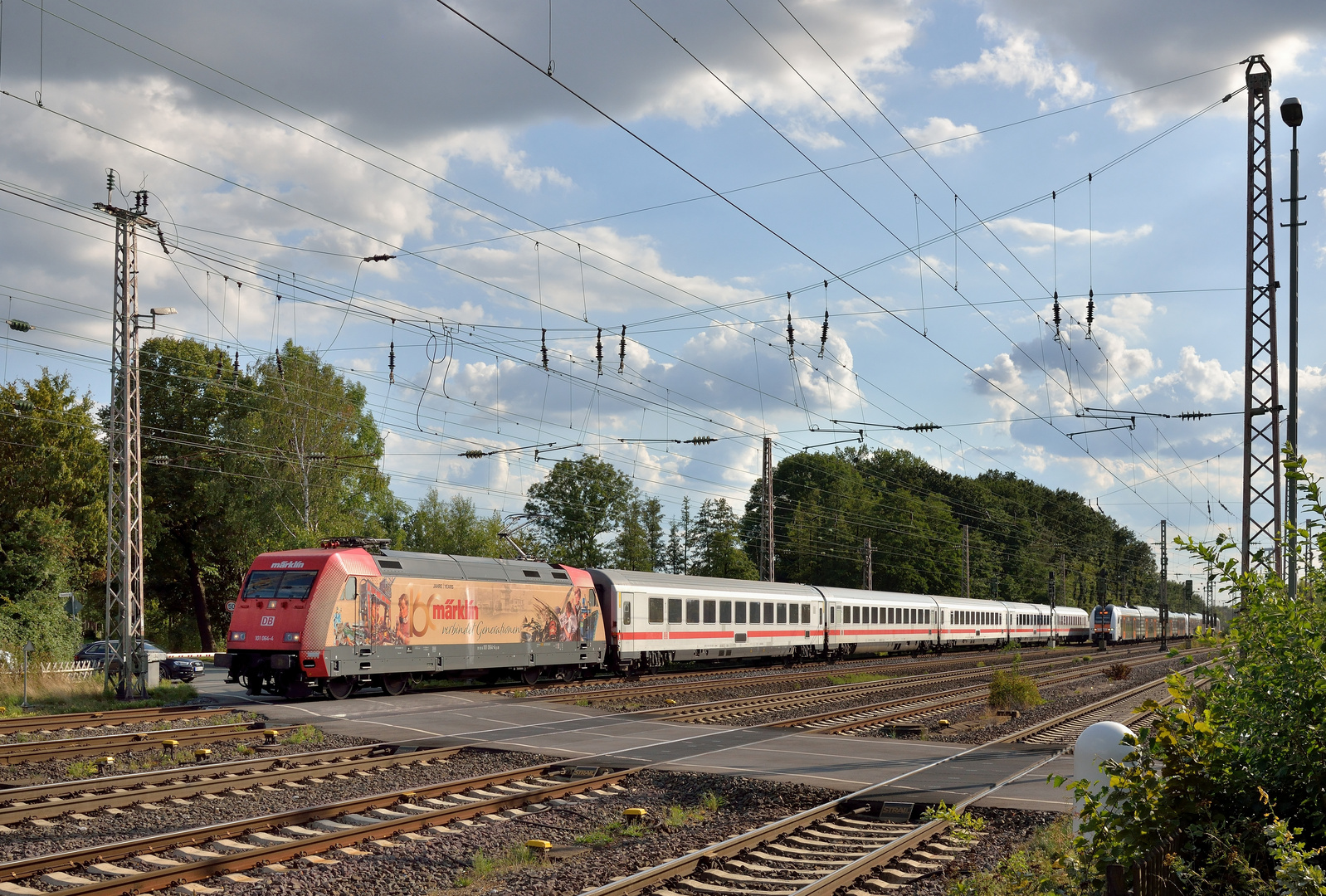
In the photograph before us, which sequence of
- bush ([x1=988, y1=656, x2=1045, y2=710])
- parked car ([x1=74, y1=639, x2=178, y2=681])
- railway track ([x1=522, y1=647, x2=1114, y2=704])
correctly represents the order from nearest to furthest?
1. bush ([x1=988, y1=656, x2=1045, y2=710])
2. railway track ([x1=522, y1=647, x2=1114, y2=704])
3. parked car ([x1=74, y1=639, x2=178, y2=681])

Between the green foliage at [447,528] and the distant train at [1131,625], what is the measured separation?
4270 cm

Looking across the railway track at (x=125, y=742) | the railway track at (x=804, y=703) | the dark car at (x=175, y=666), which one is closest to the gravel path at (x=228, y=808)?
the railway track at (x=125, y=742)

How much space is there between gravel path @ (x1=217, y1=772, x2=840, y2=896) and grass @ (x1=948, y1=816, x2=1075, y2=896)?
271 cm

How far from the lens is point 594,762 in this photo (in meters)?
14.8

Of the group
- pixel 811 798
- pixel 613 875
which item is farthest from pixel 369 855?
pixel 811 798

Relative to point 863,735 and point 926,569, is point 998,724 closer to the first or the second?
point 863,735

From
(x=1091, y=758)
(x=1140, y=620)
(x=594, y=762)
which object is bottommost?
(x=1140, y=620)

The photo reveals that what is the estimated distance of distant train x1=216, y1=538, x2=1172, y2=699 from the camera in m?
22.8

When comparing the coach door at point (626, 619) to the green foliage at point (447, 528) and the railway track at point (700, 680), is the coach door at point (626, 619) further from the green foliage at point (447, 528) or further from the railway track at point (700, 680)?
the green foliage at point (447, 528)

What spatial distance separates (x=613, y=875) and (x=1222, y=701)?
5002 millimetres

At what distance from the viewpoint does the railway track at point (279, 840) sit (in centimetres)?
826

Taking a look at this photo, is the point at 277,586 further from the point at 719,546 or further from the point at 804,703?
the point at 719,546

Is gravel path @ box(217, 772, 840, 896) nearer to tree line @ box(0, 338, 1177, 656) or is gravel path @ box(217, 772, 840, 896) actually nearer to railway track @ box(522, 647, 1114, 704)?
railway track @ box(522, 647, 1114, 704)

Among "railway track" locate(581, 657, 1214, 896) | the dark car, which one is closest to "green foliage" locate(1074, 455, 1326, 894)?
"railway track" locate(581, 657, 1214, 896)
